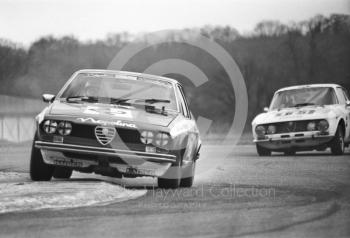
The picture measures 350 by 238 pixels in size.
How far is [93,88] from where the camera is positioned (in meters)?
10.1

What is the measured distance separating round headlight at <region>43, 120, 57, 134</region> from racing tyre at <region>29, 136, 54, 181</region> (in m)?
0.33

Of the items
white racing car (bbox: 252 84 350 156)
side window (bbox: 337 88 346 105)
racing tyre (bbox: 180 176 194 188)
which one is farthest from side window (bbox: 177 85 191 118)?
side window (bbox: 337 88 346 105)

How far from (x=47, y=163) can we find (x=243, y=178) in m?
3.37

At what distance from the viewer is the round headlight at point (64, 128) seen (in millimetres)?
8750

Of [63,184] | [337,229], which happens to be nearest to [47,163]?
[63,184]

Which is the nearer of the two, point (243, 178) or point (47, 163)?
point (47, 163)

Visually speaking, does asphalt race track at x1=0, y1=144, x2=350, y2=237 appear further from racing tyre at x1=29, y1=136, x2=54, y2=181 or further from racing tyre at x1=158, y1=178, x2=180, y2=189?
racing tyre at x1=29, y1=136, x2=54, y2=181

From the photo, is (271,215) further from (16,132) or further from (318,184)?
(16,132)

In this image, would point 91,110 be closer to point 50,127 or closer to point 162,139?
point 50,127

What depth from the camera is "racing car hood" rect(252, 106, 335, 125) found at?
655 inches

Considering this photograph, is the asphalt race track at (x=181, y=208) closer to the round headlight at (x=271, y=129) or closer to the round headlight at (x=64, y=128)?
the round headlight at (x=64, y=128)

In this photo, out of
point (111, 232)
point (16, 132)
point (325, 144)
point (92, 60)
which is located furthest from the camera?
point (92, 60)

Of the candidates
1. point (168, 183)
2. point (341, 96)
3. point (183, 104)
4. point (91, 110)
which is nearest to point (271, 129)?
point (341, 96)

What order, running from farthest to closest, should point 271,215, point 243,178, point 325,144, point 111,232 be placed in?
point 325,144
point 243,178
point 271,215
point 111,232
